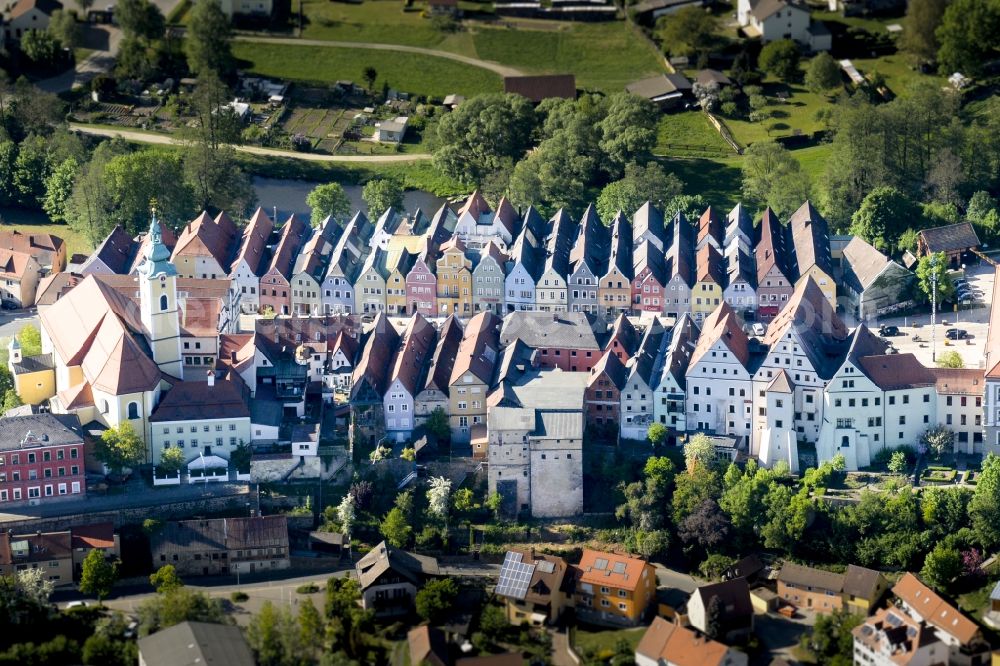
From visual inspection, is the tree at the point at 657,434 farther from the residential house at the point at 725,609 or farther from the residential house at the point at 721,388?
the residential house at the point at 725,609

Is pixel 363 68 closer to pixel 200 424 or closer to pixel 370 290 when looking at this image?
pixel 370 290

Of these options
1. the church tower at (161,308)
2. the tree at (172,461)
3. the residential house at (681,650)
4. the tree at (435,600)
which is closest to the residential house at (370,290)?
the church tower at (161,308)

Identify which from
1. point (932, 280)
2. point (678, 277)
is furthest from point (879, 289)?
point (678, 277)

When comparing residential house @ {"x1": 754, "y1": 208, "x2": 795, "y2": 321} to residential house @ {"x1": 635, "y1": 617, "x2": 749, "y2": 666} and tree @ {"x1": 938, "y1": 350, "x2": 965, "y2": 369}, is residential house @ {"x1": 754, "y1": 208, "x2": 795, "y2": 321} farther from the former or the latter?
residential house @ {"x1": 635, "y1": 617, "x2": 749, "y2": 666}

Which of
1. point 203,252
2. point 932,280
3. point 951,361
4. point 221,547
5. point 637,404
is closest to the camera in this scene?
point 221,547

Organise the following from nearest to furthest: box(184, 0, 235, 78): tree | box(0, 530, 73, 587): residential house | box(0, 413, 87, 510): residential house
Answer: box(0, 530, 73, 587): residential house, box(0, 413, 87, 510): residential house, box(184, 0, 235, 78): tree

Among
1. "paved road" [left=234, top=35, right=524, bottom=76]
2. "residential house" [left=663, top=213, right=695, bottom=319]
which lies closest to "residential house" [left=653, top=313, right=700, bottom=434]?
"residential house" [left=663, top=213, right=695, bottom=319]
